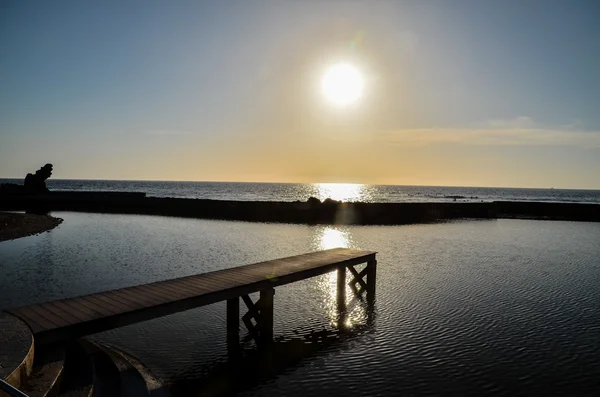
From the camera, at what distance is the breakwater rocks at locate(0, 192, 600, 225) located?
53.3m

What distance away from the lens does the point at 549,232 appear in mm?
41938

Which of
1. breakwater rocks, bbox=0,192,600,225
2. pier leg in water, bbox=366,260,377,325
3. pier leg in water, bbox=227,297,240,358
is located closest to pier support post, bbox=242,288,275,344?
pier leg in water, bbox=227,297,240,358

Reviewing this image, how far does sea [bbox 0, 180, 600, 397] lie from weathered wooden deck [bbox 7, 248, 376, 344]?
120 cm

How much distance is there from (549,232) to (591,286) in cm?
2613

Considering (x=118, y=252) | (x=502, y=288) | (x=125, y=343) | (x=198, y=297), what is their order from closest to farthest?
(x=198, y=297) < (x=125, y=343) < (x=502, y=288) < (x=118, y=252)

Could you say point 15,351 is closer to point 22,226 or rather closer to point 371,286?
point 371,286

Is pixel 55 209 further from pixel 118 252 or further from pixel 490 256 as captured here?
pixel 490 256

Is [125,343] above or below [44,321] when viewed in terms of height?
below

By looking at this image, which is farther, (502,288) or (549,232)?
(549,232)

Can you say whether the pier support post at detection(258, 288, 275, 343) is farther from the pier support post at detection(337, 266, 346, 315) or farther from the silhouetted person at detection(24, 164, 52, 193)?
the silhouetted person at detection(24, 164, 52, 193)

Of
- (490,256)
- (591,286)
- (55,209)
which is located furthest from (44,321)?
(55,209)

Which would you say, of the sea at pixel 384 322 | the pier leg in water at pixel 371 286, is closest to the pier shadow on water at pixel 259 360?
the sea at pixel 384 322

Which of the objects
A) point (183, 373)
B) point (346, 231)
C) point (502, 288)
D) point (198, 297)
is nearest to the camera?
point (183, 373)

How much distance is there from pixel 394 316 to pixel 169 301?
7.75 meters
